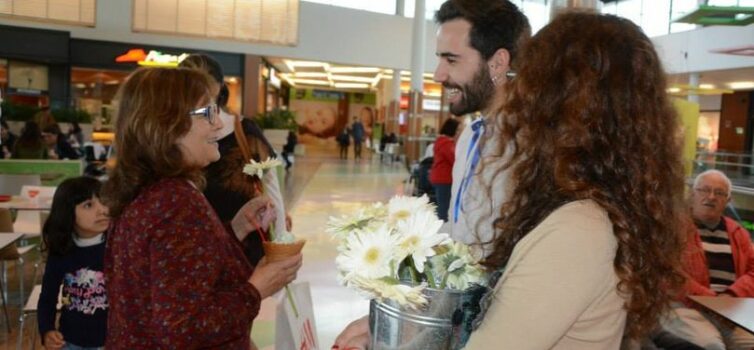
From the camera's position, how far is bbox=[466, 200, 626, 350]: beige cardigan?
950mm

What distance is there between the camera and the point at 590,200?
100 centimetres

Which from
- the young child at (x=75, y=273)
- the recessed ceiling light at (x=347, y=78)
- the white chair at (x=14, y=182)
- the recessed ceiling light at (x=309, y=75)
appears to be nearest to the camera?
the young child at (x=75, y=273)

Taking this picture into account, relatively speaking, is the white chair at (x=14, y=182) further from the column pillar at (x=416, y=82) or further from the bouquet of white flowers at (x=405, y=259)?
the column pillar at (x=416, y=82)

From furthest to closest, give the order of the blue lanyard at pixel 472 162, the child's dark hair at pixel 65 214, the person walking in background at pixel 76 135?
the person walking in background at pixel 76 135, the child's dark hair at pixel 65 214, the blue lanyard at pixel 472 162

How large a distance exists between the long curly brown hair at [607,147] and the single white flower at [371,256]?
0.67ft

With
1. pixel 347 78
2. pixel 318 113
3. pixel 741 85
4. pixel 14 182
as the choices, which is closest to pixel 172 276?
pixel 14 182

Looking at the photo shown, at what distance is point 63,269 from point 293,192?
30.7 ft

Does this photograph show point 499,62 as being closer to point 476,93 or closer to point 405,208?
point 476,93

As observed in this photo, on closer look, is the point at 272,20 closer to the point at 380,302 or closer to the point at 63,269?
the point at 63,269

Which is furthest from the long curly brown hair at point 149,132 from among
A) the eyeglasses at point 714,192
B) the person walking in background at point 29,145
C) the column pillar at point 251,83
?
the column pillar at point 251,83

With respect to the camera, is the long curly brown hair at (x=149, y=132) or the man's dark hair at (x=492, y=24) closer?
the long curly brown hair at (x=149, y=132)

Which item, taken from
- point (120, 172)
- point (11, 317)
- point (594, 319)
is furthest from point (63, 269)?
point (11, 317)

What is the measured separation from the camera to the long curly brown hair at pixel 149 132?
4.84 feet

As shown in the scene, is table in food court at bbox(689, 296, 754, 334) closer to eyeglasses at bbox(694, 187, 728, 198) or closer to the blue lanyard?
eyeglasses at bbox(694, 187, 728, 198)
